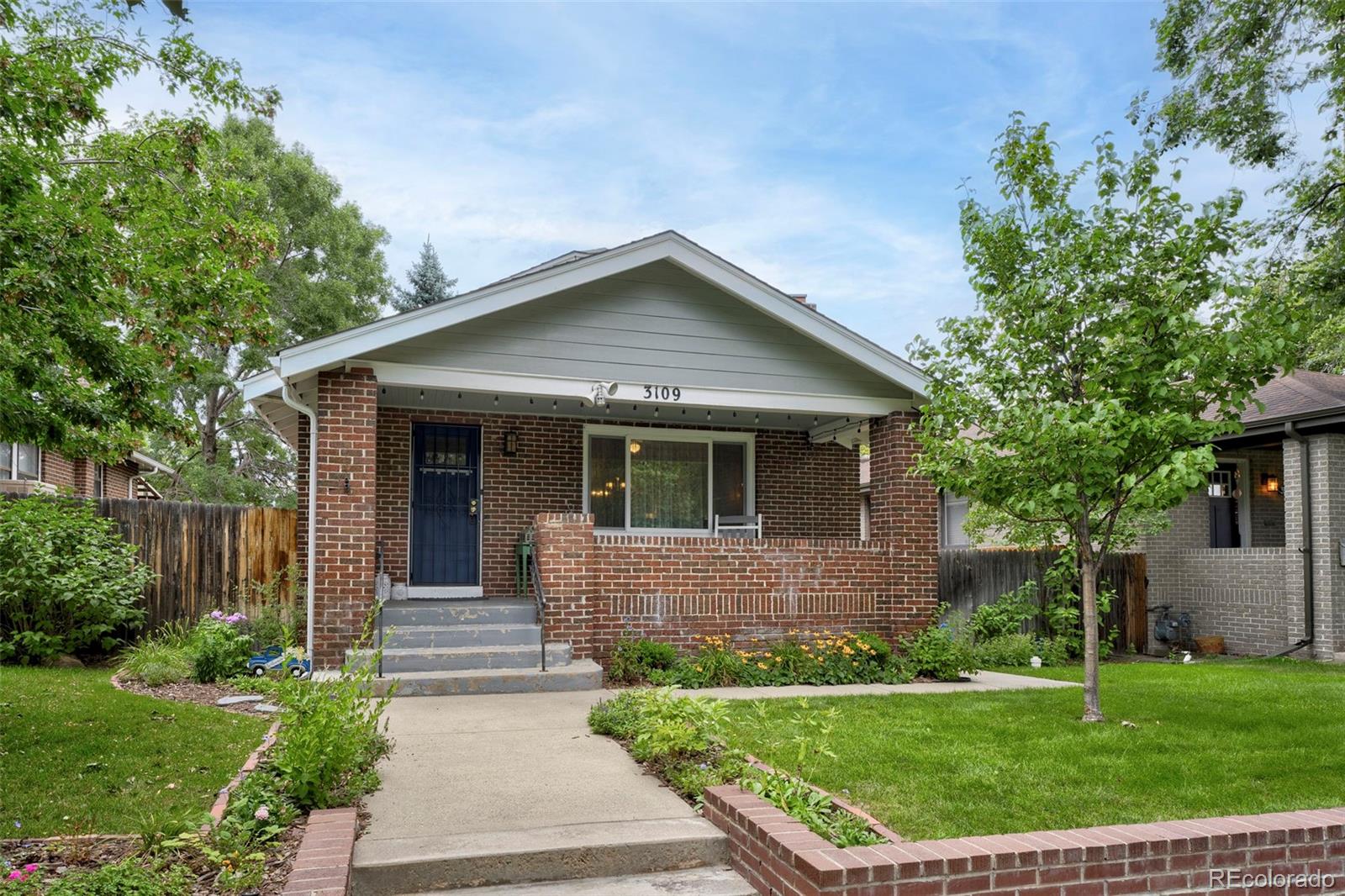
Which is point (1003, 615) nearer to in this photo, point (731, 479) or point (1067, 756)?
point (731, 479)

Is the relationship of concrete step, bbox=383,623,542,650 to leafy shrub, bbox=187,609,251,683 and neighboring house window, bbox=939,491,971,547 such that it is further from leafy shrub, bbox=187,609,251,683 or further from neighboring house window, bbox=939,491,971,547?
neighboring house window, bbox=939,491,971,547

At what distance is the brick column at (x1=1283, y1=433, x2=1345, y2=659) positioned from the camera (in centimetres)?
1327

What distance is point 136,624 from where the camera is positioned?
10492 mm

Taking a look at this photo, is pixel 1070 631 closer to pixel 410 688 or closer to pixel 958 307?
pixel 958 307

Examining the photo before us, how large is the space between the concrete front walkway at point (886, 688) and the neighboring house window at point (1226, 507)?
26.3ft

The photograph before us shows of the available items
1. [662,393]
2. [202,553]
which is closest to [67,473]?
[202,553]

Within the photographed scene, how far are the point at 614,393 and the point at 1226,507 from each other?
1243 centimetres

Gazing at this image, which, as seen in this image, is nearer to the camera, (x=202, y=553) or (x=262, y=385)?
(x=262, y=385)

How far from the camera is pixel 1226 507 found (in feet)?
54.5

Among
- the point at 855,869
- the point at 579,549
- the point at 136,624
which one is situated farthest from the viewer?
the point at 136,624

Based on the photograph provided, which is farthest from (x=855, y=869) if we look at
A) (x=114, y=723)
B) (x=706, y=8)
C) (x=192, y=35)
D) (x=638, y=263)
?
(x=706, y=8)

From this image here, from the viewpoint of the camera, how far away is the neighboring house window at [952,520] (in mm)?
21703

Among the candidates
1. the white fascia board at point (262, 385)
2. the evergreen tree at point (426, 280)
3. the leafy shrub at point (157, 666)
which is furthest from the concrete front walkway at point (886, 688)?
the evergreen tree at point (426, 280)

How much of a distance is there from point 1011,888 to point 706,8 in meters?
10.3
